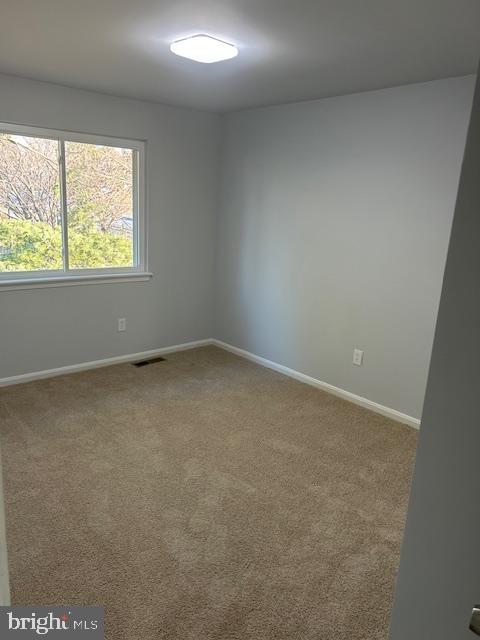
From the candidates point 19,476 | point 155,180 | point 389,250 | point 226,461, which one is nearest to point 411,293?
point 389,250

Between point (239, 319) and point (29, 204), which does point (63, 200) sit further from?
point (239, 319)

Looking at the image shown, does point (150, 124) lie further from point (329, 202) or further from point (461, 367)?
point (461, 367)

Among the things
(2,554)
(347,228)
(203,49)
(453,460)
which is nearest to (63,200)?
(203,49)

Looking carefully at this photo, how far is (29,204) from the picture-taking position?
12.2 feet

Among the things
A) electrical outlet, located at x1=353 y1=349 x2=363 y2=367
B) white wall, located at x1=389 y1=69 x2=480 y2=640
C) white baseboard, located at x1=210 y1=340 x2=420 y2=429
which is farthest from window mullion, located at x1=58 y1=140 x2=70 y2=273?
white wall, located at x1=389 y1=69 x2=480 y2=640

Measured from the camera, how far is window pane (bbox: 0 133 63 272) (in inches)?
141

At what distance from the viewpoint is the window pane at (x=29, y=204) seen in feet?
11.8

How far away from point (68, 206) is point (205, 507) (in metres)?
2.73

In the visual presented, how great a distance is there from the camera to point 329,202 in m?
3.80

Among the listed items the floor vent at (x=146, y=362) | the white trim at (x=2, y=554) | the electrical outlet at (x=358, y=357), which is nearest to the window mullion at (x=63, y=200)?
the floor vent at (x=146, y=362)

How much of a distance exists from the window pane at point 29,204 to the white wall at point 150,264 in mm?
199

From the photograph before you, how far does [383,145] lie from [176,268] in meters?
2.26

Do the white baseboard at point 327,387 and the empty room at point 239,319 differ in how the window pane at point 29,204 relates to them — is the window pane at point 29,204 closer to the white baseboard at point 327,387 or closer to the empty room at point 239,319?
the empty room at point 239,319

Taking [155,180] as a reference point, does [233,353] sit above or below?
below
